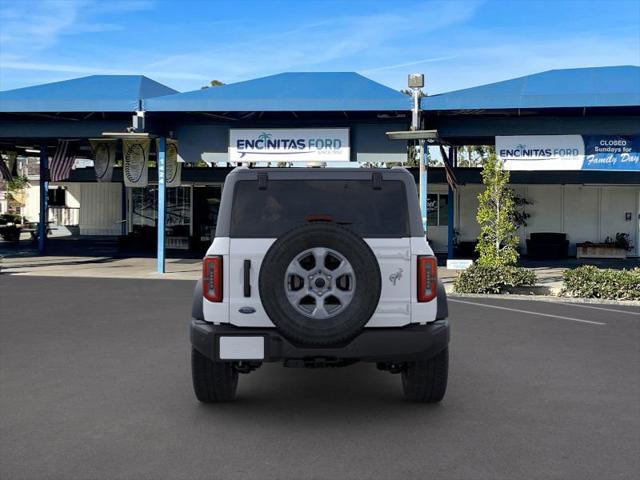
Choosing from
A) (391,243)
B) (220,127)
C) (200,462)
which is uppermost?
(220,127)

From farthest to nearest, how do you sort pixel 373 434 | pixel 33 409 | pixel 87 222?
1. pixel 87 222
2. pixel 33 409
3. pixel 373 434

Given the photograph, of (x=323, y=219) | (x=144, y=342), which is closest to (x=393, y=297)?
(x=323, y=219)

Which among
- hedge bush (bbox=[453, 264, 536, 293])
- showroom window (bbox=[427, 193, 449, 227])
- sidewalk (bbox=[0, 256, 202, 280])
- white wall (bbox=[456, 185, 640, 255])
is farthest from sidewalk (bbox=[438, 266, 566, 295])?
showroom window (bbox=[427, 193, 449, 227])

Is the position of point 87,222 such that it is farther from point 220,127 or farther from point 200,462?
point 200,462

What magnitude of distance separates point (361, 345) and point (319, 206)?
1230 millimetres

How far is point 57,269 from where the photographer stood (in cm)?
2086

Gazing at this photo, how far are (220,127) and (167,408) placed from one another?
15.9 meters

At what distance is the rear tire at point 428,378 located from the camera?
5.82 metres

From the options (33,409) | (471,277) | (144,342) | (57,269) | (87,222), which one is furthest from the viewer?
(87,222)

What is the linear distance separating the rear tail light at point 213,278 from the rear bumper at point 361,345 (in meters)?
0.24

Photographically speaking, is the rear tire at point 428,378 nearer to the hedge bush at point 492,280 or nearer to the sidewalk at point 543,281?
the hedge bush at point 492,280

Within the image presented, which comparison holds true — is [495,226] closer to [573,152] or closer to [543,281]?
[543,281]

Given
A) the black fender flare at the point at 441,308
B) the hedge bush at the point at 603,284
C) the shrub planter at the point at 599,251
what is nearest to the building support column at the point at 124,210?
the shrub planter at the point at 599,251

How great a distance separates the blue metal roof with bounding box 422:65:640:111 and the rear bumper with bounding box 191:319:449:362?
1387 cm
